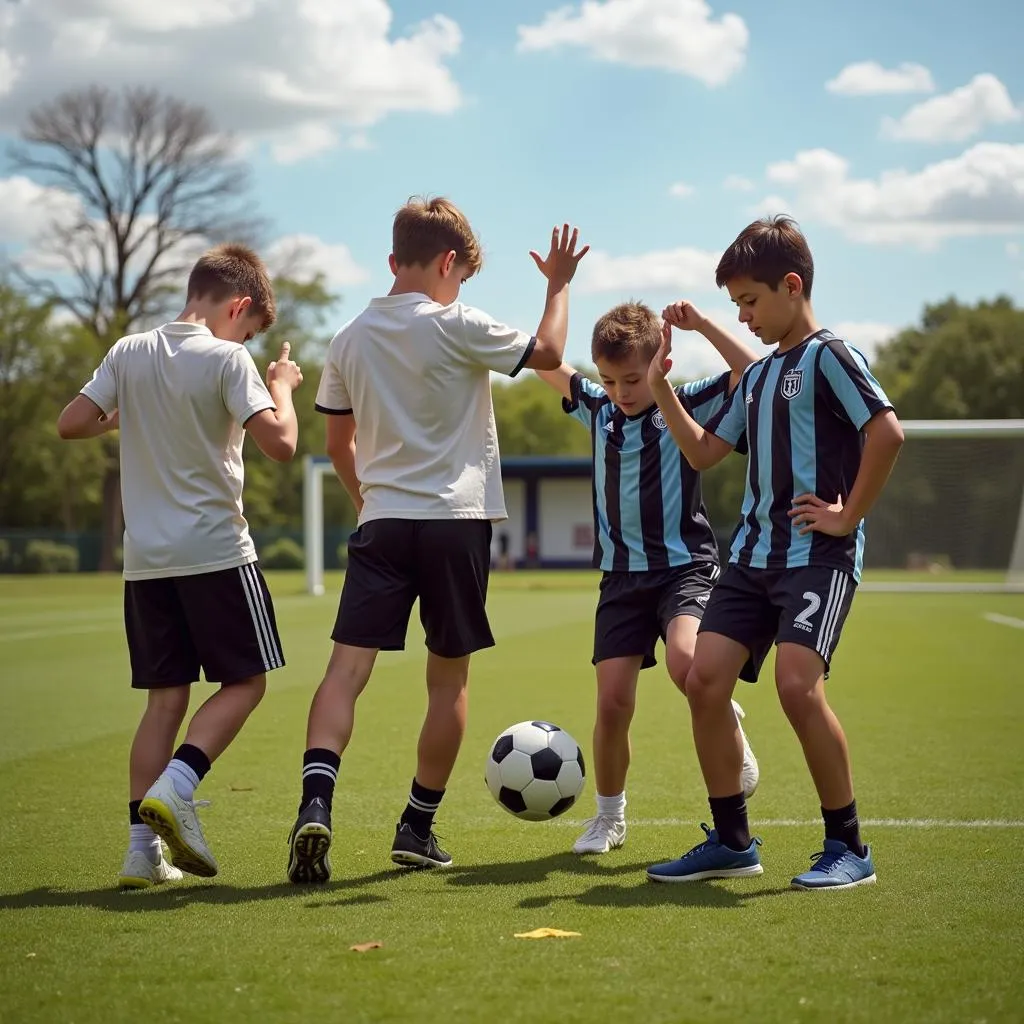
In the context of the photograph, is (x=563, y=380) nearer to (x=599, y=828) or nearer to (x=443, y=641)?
(x=443, y=641)

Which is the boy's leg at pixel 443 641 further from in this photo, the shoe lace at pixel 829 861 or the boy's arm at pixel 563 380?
the shoe lace at pixel 829 861

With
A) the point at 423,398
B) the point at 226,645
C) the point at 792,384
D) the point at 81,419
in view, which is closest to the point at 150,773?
the point at 226,645

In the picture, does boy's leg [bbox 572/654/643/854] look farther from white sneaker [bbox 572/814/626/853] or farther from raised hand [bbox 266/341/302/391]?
raised hand [bbox 266/341/302/391]

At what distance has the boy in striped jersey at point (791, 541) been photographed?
4281 millimetres

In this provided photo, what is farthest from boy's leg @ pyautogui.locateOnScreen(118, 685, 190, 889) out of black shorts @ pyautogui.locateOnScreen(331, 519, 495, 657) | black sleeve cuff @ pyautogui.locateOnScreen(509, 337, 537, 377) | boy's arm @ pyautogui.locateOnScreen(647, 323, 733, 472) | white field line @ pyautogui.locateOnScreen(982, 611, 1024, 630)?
white field line @ pyautogui.locateOnScreen(982, 611, 1024, 630)

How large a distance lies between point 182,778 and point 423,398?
1.44 metres

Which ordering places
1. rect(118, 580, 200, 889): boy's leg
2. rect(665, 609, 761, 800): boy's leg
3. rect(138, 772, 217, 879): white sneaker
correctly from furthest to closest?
rect(665, 609, 761, 800): boy's leg, rect(118, 580, 200, 889): boy's leg, rect(138, 772, 217, 879): white sneaker

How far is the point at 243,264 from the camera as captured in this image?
16.1 ft

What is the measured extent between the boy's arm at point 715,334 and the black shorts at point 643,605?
0.72m

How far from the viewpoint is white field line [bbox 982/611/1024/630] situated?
59.2 feet

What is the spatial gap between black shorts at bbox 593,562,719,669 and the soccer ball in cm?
42

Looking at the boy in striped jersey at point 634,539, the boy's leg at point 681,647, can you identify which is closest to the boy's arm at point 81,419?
the boy in striped jersey at point 634,539

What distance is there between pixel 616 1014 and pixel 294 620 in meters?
17.4

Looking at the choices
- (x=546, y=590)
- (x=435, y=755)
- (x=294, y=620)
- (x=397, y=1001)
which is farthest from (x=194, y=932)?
(x=546, y=590)
